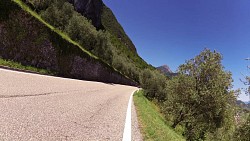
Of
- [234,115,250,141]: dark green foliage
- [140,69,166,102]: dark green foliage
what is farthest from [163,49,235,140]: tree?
[140,69,166,102]: dark green foliage

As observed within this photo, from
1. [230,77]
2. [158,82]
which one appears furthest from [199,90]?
[158,82]

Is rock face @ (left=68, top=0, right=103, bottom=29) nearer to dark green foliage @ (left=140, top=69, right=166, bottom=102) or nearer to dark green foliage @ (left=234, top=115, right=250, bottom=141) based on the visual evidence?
dark green foliage @ (left=140, top=69, right=166, bottom=102)

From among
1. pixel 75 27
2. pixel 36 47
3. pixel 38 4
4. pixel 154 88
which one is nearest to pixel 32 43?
pixel 36 47

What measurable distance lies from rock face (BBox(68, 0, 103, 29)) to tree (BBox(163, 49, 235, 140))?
80.7 m

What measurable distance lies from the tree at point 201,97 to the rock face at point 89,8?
8073cm

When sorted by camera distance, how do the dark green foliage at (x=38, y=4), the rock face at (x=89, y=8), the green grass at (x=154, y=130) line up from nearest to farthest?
the green grass at (x=154, y=130) → the dark green foliage at (x=38, y=4) → the rock face at (x=89, y=8)

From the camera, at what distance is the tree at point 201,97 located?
20.9m

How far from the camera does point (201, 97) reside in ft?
69.1

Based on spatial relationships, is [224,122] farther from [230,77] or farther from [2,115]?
[2,115]

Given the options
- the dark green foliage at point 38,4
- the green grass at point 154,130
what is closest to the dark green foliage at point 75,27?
the dark green foliage at point 38,4

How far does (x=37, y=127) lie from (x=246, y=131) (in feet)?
43.7

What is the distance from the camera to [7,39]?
86.2ft

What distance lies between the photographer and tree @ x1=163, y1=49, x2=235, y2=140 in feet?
68.7

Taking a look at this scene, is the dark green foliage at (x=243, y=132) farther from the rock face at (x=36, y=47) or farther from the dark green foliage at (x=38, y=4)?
the dark green foliage at (x=38, y=4)
